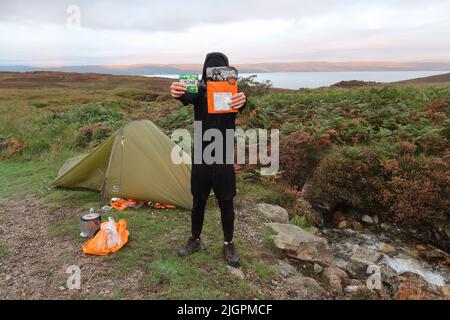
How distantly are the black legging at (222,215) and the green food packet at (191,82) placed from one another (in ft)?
5.33

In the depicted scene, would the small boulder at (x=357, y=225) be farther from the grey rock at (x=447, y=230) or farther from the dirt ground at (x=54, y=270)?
the dirt ground at (x=54, y=270)

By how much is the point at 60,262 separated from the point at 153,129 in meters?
3.32

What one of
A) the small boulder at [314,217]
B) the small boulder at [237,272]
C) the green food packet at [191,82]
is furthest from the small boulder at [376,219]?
the green food packet at [191,82]

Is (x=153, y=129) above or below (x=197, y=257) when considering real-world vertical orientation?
above

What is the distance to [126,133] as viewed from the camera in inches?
285

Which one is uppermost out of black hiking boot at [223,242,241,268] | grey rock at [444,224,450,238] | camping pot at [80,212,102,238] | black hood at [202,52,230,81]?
black hood at [202,52,230,81]

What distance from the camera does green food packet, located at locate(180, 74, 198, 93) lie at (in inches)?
175

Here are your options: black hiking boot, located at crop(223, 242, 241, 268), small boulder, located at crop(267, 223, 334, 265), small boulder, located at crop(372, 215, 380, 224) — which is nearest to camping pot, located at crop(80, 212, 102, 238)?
black hiking boot, located at crop(223, 242, 241, 268)

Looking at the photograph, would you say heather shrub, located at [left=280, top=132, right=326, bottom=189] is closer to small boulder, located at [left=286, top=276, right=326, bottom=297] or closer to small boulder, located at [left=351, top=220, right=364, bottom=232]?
small boulder, located at [left=351, top=220, right=364, bottom=232]

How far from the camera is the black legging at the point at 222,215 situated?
4973 mm

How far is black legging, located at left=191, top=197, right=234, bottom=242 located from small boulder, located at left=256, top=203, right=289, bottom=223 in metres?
2.39

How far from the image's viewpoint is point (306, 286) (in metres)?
5.08
